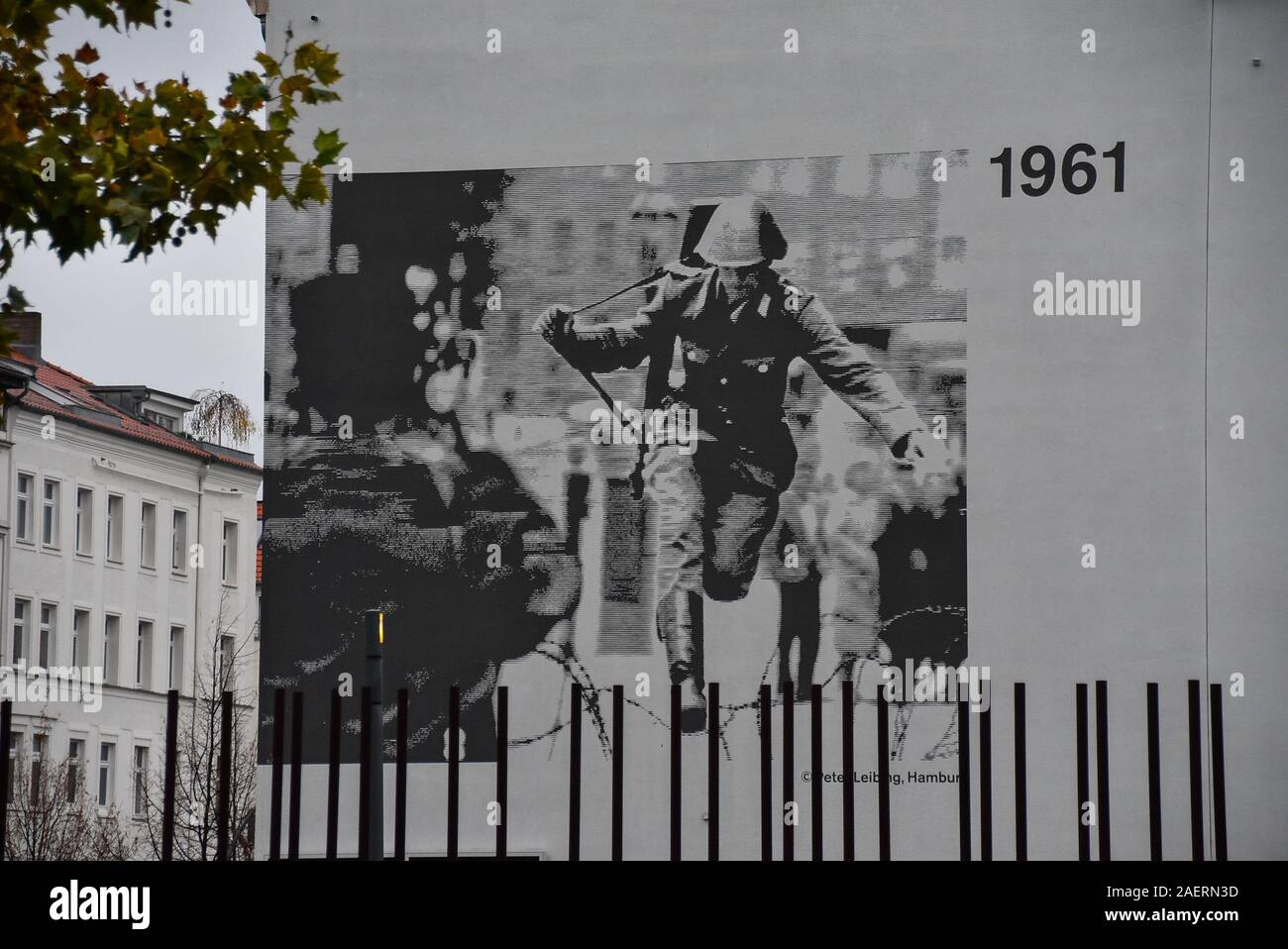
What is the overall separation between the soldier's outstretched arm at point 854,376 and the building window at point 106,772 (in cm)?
4498

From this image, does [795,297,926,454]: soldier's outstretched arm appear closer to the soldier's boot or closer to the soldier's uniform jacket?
the soldier's uniform jacket

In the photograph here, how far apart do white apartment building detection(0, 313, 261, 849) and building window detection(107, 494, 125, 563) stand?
0.05 m

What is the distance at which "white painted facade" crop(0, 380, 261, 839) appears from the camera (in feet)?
177

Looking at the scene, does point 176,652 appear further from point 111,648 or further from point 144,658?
point 111,648

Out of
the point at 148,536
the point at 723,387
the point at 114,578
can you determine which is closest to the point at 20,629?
the point at 114,578

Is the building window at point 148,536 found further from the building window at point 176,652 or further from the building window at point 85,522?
the building window at point 176,652

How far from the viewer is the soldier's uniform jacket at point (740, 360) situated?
16109 mm

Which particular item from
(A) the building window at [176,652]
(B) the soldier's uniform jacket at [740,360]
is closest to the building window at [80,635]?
(A) the building window at [176,652]

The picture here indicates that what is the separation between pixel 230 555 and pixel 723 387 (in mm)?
50975

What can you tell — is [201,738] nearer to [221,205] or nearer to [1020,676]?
[1020,676]

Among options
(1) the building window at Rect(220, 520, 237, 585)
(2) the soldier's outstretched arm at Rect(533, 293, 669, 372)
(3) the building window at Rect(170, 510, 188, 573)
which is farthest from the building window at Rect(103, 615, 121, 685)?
(2) the soldier's outstretched arm at Rect(533, 293, 669, 372)
